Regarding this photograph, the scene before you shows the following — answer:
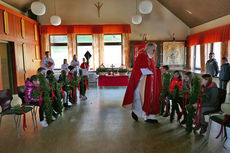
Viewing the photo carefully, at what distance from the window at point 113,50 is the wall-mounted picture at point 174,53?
7.92ft

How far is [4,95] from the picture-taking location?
304 cm

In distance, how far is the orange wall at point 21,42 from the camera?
20.4ft

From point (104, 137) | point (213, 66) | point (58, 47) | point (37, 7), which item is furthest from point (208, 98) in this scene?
point (58, 47)

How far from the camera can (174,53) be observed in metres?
9.07

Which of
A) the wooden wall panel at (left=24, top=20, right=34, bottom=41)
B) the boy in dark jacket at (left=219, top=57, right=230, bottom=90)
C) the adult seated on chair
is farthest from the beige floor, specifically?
the wooden wall panel at (left=24, top=20, right=34, bottom=41)

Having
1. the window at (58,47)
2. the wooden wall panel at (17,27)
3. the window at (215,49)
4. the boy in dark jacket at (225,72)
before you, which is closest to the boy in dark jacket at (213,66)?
the boy in dark jacket at (225,72)

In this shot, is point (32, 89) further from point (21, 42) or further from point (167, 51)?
point (167, 51)

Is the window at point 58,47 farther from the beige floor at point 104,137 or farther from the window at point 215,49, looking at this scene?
the window at point 215,49

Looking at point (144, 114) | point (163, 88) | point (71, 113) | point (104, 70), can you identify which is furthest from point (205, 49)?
point (71, 113)

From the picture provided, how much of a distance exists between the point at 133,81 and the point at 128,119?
0.88 metres

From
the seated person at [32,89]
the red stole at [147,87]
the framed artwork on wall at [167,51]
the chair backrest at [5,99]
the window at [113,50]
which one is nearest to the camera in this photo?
the chair backrest at [5,99]

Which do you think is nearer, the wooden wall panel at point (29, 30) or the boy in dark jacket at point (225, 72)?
the boy in dark jacket at point (225, 72)

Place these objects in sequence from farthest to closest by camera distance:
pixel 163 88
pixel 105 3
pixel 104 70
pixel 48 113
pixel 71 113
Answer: pixel 105 3, pixel 104 70, pixel 71 113, pixel 163 88, pixel 48 113

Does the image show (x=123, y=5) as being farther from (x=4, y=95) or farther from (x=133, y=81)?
(x=4, y=95)
